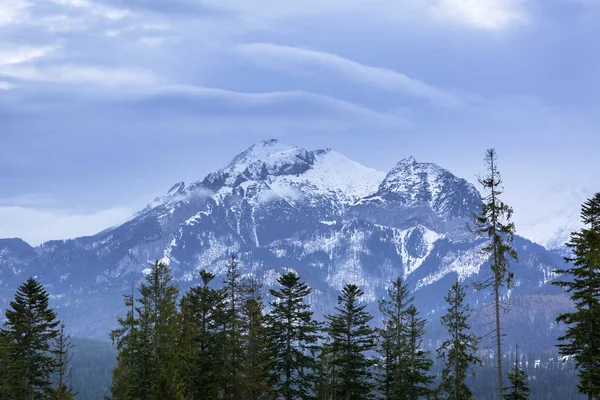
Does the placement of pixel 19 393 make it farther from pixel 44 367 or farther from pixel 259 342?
pixel 259 342

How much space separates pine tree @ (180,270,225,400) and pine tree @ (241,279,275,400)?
267cm

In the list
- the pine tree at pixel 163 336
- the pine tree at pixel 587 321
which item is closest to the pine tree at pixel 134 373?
the pine tree at pixel 163 336

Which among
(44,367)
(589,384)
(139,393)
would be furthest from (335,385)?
(44,367)

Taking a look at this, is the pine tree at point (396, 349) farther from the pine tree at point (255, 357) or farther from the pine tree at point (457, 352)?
the pine tree at point (255, 357)

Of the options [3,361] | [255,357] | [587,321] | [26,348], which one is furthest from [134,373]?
[587,321]

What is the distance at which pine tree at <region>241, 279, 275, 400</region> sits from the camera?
6550 centimetres

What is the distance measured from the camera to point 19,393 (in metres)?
63.6

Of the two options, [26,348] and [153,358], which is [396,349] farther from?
[26,348]

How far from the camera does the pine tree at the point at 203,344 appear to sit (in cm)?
6425

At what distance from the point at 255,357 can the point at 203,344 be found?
6367 millimetres

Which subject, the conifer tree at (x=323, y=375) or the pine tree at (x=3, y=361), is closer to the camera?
the pine tree at (x=3, y=361)

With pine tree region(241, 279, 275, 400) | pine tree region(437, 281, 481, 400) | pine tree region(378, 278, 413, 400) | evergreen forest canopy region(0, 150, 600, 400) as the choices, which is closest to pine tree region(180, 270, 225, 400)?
evergreen forest canopy region(0, 150, 600, 400)

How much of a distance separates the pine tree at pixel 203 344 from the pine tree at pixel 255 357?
2.67 m

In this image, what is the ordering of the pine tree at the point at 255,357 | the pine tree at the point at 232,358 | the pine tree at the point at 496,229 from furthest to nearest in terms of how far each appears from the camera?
the pine tree at the point at 232,358
the pine tree at the point at 255,357
the pine tree at the point at 496,229
